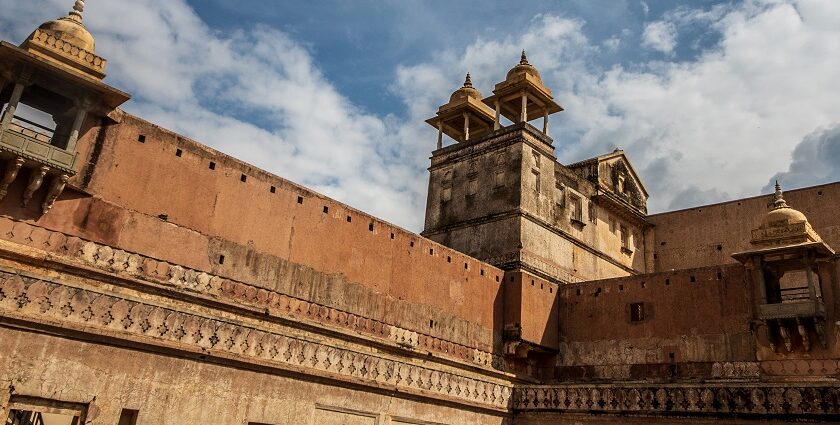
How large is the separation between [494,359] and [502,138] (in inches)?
284

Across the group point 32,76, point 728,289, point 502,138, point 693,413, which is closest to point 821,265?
point 728,289

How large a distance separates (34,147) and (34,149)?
0.03 m

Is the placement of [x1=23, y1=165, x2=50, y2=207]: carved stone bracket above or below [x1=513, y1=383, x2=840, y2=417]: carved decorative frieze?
above

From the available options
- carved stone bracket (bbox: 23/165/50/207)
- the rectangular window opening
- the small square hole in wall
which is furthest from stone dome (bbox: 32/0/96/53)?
the small square hole in wall

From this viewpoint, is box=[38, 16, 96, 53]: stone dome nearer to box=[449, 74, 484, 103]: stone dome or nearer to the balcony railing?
the balcony railing

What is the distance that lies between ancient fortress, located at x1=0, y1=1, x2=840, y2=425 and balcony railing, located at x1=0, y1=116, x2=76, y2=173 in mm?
24

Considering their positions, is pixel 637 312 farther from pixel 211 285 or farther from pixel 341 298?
pixel 211 285

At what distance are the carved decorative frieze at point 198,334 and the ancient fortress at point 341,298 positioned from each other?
30mm

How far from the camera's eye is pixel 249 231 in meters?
11.5

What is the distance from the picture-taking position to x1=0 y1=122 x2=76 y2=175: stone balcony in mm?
8836

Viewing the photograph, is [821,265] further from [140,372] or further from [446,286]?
[140,372]

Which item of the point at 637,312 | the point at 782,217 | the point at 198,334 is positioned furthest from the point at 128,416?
the point at 782,217

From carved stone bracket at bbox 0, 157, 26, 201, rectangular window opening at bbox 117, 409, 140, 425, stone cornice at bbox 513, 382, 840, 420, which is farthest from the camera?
stone cornice at bbox 513, 382, 840, 420

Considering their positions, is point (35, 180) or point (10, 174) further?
point (35, 180)
